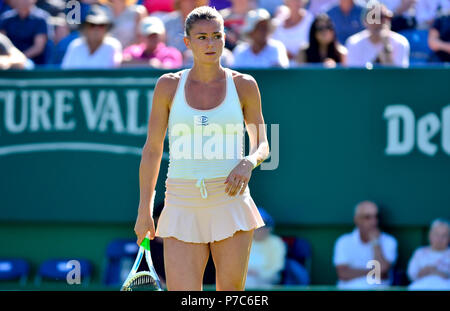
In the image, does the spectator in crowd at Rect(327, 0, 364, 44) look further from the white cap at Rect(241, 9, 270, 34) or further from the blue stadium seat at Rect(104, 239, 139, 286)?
the blue stadium seat at Rect(104, 239, 139, 286)

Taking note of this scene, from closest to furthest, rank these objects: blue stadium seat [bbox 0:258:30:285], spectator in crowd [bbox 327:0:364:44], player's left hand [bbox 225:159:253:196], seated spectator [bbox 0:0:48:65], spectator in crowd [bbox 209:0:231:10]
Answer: player's left hand [bbox 225:159:253:196], blue stadium seat [bbox 0:258:30:285], spectator in crowd [bbox 327:0:364:44], seated spectator [bbox 0:0:48:65], spectator in crowd [bbox 209:0:231:10]

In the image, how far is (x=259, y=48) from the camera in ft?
30.1

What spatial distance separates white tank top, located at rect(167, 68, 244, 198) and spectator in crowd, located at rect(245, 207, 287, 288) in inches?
142

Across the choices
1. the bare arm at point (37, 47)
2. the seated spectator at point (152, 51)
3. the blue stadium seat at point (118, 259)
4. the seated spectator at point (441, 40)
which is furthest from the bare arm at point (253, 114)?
the bare arm at point (37, 47)

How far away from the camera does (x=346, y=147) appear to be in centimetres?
853

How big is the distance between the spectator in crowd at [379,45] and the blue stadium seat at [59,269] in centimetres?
339

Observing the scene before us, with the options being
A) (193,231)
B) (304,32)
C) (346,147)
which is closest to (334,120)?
(346,147)

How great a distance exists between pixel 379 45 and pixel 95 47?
300 centimetres

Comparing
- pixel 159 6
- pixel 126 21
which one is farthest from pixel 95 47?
pixel 159 6

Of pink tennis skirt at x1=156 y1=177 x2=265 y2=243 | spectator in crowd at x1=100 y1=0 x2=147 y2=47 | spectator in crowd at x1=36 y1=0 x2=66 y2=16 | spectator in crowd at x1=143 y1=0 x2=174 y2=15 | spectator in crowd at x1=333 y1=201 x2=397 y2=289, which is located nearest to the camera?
pink tennis skirt at x1=156 y1=177 x2=265 y2=243

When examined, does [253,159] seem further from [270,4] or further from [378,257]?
[270,4]

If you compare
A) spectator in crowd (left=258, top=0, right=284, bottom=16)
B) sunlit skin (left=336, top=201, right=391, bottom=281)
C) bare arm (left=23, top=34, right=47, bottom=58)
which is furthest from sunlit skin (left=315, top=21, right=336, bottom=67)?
bare arm (left=23, top=34, right=47, bottom=58)

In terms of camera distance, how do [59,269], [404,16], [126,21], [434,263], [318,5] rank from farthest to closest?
[318,5]
[126,21]
[404,16]
[59,269]
[434,263]

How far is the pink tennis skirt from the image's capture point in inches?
175
